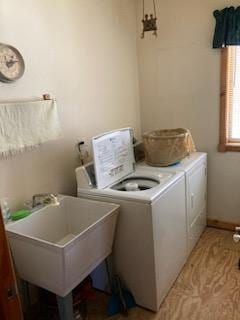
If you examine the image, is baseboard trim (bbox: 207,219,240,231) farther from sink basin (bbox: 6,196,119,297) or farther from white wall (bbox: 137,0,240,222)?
sink basin (bbox: 6,196,119,297)

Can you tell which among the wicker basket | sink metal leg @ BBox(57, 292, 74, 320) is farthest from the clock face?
sink metal leg @ BBox(57, 292, 74, 320)

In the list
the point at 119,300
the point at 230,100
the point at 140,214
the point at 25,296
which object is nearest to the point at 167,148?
the point at 140,214

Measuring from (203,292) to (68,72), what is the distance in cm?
198

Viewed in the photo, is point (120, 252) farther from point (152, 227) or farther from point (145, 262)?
point (152, 227)

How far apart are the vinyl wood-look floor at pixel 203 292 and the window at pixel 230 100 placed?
A: 40.1 inches

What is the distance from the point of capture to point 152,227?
6.12 ft

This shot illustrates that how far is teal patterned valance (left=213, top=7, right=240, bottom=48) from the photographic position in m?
2.47

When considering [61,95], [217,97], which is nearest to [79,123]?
[61,95]

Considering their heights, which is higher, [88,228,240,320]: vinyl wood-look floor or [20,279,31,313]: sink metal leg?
[20,279,31,313]: sink metal leg

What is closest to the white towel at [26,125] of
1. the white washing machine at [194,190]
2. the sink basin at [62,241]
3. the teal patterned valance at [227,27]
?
the sink basin at [62,241]

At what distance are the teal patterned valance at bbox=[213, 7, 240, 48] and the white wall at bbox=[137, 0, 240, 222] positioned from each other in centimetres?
10

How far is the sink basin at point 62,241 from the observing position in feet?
4.93

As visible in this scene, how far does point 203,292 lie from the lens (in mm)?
2205

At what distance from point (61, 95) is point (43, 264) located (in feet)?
4.04
